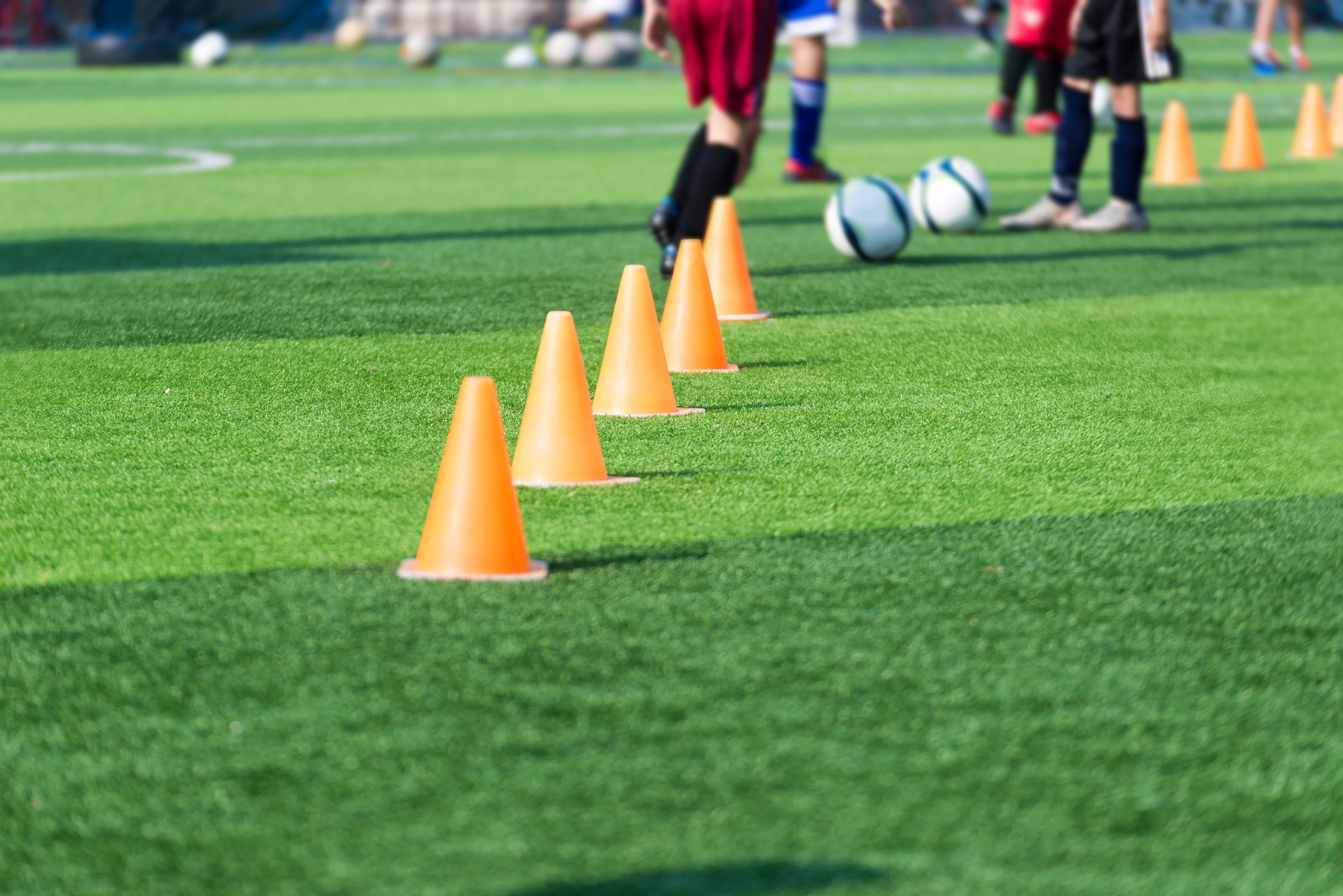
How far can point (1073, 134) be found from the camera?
368 inches

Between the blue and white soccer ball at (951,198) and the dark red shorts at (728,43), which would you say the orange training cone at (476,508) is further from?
the blue and white soccer ball at (951,198)

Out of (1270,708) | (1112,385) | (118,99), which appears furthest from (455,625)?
(118,99)

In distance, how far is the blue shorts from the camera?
1016 cm

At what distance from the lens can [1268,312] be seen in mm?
7102

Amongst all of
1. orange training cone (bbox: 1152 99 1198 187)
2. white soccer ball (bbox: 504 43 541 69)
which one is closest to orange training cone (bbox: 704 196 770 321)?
orange training cone (bbox: 1152 99 1198 187)

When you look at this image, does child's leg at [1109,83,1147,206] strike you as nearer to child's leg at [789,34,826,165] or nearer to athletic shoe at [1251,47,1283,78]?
child's leg at [789,34,826,165]

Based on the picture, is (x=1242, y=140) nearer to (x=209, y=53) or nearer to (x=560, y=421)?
(x=560, y=421)

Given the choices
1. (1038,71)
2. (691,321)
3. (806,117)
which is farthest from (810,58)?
(691,321)

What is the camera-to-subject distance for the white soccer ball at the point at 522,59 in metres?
32.6

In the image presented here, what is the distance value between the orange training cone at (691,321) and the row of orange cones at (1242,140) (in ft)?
24.0

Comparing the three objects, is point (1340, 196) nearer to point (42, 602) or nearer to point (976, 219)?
point (976, 219)

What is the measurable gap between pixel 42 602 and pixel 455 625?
30.0 inches

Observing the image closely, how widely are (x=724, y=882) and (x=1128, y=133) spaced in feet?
24.6

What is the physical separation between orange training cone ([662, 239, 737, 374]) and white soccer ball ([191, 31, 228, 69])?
1150 inches
